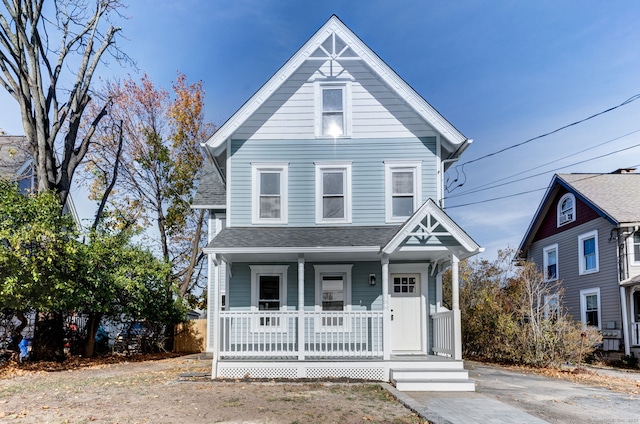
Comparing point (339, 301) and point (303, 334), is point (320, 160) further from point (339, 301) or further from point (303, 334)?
A: point (303, 334)

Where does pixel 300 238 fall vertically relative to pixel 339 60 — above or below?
below

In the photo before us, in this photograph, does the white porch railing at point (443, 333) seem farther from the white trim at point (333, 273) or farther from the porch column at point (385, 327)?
A: the white trim at point (333, 273)

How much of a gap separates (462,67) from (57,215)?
13.1m

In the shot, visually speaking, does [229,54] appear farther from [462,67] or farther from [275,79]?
[462,67]

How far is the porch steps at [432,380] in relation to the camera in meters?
10.3

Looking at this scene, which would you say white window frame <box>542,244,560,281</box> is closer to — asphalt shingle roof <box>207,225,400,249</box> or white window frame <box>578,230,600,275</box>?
white window frame <box>578,230,600,275</box>

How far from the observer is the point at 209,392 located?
9.77 meters

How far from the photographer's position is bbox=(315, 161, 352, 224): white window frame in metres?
13.3

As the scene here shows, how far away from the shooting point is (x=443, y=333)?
1213 centimetres

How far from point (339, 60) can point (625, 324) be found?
535 inches

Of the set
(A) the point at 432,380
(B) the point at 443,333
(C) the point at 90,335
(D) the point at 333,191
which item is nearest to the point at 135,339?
(C) the point at 90,335

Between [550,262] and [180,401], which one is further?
[550,262]

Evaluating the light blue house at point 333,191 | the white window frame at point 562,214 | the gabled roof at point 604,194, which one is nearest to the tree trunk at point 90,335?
the light blue house at point 333,191

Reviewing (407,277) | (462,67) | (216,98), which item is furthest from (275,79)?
(216,98)
